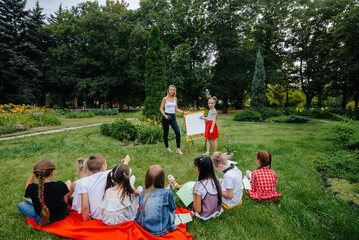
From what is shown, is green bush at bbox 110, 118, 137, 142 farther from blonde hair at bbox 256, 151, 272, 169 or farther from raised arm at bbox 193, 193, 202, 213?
blonde hair at bbox 256, 151, 272, 169

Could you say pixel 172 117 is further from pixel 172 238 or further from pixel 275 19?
pixel 275 19

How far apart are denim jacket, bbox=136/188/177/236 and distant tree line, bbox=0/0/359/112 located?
20.6m

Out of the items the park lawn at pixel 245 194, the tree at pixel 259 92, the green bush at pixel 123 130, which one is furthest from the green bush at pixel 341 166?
the tree at pixel 259 92

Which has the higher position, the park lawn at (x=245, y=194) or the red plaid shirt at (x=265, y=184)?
the red plaid shirt at (x=265, y=184)

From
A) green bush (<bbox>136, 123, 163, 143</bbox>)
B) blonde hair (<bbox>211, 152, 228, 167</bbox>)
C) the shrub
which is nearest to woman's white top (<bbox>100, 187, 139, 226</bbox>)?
blonde hair (<bbox>211, 152, 228, 167</bbox>)

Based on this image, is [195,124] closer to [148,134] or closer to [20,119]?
[148,134]

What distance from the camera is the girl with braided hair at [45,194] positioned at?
2.08 m

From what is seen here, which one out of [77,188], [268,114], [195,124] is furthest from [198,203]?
[268,114]

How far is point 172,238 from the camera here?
78.1 inches

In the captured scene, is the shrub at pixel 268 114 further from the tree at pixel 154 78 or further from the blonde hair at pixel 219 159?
the blonde hair at pixel 219 159

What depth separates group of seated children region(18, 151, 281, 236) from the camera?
82.4 inches

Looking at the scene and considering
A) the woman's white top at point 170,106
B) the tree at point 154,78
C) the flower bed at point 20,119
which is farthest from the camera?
the tree at point 154,78

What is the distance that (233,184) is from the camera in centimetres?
254

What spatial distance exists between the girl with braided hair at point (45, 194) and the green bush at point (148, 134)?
439cm
